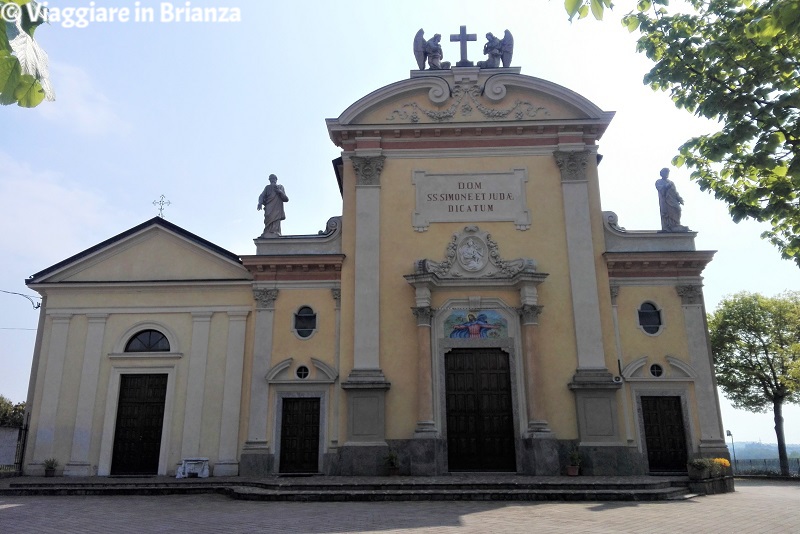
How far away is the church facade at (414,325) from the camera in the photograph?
16.6 metres

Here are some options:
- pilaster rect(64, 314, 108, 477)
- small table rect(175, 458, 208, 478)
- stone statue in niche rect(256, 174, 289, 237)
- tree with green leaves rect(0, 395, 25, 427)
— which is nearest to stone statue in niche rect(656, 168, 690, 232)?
stone statue in niche rect(256, 174, 289, 237)

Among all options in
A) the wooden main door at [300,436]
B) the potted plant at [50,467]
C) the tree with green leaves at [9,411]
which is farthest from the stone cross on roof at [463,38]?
the tree with green leaves at [9,411]

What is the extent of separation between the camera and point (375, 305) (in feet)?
57.6

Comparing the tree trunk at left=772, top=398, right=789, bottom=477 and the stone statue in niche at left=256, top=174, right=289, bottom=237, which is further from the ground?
the stone statue in niche at left=256, top=174, right=289, bottom=237

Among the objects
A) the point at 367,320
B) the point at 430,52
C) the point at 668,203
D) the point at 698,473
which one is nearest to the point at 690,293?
the point at 668,203

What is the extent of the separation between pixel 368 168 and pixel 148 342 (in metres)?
8.62

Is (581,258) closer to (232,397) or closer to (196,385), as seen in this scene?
(232,397)

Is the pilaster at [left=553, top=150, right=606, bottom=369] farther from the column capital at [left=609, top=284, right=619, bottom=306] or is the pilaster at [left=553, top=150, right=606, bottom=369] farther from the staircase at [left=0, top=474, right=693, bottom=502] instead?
the staircase at [left=0, top=474, right=693, bottom=502]

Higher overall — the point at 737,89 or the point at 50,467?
the point at 737,89

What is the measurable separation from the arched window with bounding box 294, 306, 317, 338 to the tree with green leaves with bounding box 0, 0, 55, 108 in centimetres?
1566

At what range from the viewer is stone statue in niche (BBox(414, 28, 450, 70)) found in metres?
20.2

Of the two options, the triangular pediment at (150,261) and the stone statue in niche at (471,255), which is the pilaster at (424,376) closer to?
the stone statue in niche at (471,255)

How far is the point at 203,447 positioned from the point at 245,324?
146 inches

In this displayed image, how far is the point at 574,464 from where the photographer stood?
15672 mm
